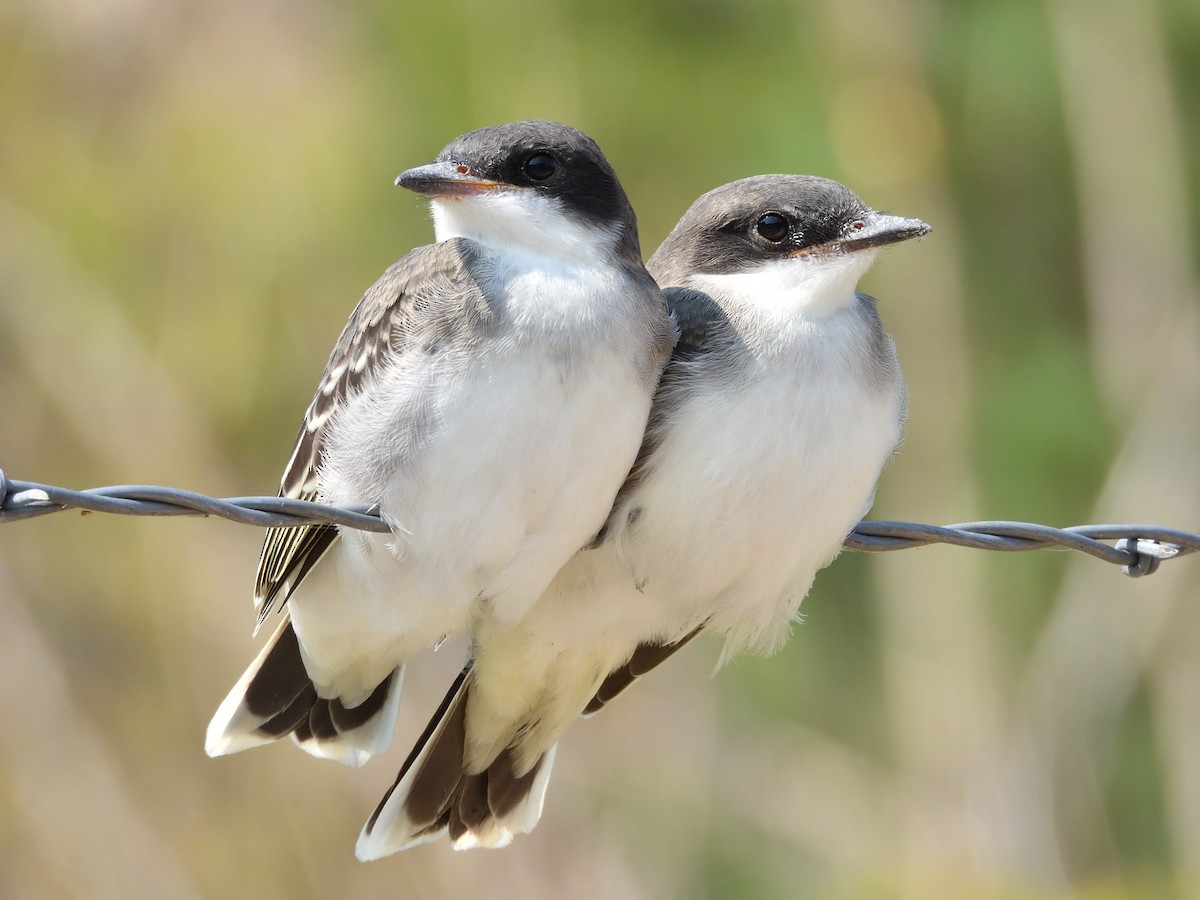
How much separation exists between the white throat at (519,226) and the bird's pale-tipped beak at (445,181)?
0.02m

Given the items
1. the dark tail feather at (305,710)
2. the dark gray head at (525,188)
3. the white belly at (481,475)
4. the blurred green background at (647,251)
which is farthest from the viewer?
the blurred green background at (647,251)

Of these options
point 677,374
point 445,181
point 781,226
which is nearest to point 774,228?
point 781,226

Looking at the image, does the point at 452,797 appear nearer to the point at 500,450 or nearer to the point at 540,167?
the point at 500,450

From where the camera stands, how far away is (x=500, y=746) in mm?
4699

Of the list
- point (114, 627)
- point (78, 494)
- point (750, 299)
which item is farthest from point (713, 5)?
point (78, 494)

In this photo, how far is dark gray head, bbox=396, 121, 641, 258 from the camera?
3.96m

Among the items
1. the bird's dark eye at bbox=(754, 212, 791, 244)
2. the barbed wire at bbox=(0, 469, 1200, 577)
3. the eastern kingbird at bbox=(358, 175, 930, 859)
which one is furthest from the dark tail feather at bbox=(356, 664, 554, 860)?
the bird's dark eye at bbox=(754, 212, 791, 244)

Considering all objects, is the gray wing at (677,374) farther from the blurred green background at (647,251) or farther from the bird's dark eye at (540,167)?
the blurred green background at (647,251)

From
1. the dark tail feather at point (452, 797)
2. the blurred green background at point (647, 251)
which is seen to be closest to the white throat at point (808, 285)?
the dark tail feather at point (452, 797)

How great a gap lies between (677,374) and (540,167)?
2.16ft

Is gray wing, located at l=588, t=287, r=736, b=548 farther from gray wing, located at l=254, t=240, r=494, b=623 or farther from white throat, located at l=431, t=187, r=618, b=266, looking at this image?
gray wing, located at l=254, t=240, r=494, b=623

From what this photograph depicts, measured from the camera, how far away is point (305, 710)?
15.1ft

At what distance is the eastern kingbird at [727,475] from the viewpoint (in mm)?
3885

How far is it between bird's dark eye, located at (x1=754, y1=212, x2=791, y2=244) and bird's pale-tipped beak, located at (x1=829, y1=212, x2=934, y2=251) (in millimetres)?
152
